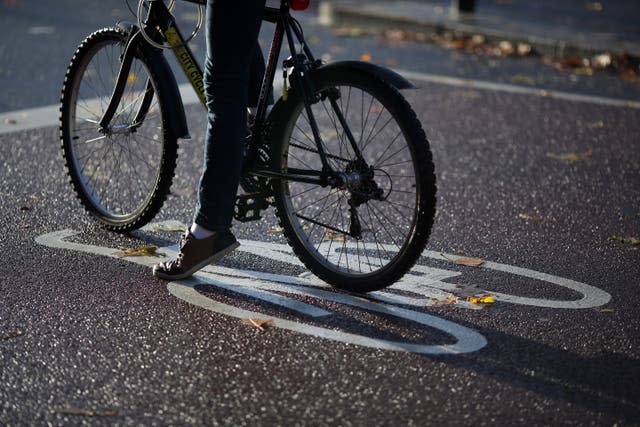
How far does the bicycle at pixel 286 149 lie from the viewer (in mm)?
4582

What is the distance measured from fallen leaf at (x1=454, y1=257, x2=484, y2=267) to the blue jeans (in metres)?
1.09

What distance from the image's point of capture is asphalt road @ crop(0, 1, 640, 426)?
3.73 meters

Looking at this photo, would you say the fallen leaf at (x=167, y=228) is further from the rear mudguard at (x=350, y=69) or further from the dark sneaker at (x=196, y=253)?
the rear mudguard at (x=350, y=69)

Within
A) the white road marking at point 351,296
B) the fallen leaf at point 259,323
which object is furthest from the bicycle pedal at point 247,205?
the fallen leaf at point 259,323

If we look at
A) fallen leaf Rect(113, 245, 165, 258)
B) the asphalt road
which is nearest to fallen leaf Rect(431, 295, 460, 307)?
the asphalt road

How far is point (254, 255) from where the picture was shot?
531cm

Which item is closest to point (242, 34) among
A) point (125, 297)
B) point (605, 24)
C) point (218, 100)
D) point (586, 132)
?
point (218, 100)

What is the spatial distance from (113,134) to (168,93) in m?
0.51

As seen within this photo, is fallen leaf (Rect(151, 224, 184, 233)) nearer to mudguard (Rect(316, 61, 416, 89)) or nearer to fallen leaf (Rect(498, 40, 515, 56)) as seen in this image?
mudguard (Rect(316, 61, 416, 89))

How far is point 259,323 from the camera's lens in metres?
4.43

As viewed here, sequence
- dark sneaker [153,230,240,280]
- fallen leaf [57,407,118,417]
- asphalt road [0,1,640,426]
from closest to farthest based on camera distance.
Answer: fallen leaf [57,407,118,417], asphalt road [0,1,640,426], dark sneaker [153,230,240,280]

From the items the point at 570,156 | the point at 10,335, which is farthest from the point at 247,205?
the point at 570,156

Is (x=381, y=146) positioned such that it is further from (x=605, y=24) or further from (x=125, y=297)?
(x=605, y=24)

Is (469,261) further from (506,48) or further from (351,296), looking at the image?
(506,48)
